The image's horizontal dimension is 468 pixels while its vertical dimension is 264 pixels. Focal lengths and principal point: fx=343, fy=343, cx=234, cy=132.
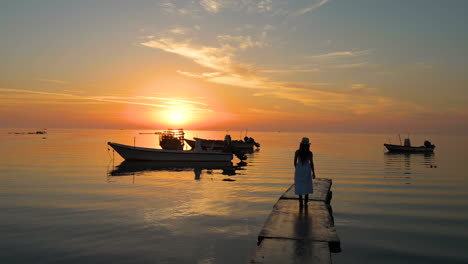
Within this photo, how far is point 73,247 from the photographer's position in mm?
9891

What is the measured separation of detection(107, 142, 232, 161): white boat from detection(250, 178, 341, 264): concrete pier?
26.7m

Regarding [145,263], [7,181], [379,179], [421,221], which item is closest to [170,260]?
[145,263]

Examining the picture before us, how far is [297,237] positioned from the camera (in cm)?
832

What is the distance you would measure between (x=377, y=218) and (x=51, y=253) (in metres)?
11.9

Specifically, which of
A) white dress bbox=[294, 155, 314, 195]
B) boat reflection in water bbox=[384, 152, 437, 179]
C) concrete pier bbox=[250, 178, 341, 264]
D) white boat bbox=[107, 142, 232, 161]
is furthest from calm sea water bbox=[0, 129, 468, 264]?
white boat bbox=[107, 142, 232, 161]

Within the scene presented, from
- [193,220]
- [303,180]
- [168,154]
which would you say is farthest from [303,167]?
[168,154]

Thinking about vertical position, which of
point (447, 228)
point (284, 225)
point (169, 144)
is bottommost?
point (447, 228)

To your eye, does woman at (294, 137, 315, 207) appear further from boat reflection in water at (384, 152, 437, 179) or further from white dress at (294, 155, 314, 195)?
boat reflection in water at (384, 152, 437, 179)

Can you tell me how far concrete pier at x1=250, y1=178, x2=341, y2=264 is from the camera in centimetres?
708

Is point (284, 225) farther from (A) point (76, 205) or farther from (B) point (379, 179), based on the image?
(B) point (379, 179)

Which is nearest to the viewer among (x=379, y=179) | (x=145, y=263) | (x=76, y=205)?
(x=145, y=263)

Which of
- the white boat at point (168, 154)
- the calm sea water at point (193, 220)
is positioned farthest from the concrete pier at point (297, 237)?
the white boat at point (168, 154)

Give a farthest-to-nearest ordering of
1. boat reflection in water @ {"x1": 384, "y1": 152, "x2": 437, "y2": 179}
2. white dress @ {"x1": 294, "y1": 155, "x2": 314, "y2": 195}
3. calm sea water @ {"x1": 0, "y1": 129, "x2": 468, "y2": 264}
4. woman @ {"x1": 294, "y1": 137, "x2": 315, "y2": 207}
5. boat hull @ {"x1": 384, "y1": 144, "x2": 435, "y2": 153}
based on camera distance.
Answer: boat hull @ {"x1": 384, "y1": 144, "x2": 435, "y2": 153}
boat reflection in water @ {"x1": 384, "y1": 152, "x2": 437, "y2": 179}
white dress @ {"x1": 294, "y1": 155, "x2": 314, "y2": 195}
woman @ {"x1": 294, "y1": 137, "x2": 315, "y2": 207}
calm sea water @ {"x1": 0, "y1": 129, "x2": 468, "y2": 264}

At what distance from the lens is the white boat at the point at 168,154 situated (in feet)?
124
